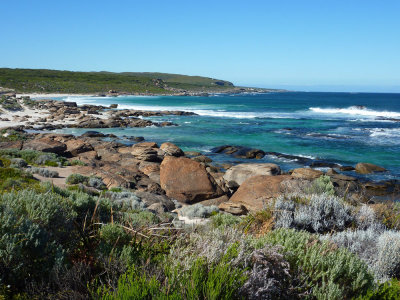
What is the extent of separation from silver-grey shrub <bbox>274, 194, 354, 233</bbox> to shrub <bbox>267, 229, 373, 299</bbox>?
2.38 m

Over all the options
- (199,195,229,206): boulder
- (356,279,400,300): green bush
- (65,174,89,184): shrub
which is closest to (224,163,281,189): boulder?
(199,195,229,206): boulder

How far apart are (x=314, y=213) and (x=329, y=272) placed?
304 cm

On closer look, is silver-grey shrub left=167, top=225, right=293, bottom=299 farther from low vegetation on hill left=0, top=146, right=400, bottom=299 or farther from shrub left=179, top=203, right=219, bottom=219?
shrub left=179, top=203, right=219, bottom=219

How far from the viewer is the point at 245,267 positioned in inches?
142

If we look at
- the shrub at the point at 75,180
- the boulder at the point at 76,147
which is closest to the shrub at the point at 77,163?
the boulder at the point at 76,147

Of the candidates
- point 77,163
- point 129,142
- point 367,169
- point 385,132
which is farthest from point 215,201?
point 385,132

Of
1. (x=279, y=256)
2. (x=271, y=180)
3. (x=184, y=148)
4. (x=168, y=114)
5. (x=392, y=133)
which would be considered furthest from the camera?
(x=168, y=114)

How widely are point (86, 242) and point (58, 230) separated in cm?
39

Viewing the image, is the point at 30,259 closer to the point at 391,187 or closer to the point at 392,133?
the point at 391,187

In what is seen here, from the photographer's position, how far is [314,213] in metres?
6.90

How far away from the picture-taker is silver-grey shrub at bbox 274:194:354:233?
22.2ft

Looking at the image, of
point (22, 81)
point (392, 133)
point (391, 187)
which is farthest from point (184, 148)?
point (22, 81)

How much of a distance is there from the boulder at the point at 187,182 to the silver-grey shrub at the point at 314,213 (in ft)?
24.9

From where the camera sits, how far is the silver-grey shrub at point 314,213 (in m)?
6.77
